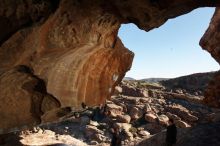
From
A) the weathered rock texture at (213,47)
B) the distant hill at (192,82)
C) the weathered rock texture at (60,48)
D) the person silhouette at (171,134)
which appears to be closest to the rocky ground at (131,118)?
the weathered rock texture at (213,47)

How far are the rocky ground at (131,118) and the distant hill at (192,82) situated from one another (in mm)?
2028

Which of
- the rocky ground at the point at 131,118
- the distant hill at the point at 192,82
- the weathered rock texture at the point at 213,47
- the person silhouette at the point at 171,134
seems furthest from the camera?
the distant hill at the point at 192,82

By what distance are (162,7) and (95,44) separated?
133 inches

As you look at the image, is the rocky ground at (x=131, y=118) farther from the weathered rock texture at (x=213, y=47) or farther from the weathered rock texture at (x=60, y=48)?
the weathered rock texture at (x=60, y=48)

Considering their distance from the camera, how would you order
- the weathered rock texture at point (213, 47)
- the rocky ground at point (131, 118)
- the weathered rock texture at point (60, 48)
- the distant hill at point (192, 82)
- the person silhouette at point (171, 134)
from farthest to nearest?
the distant hill at point (192, 82)
the rocky ground at point (131, 118)
the weathered rock texture at point (213, 47)
the person silhouette at point (171, 134)
the weathered rock texture at point (60, 48)

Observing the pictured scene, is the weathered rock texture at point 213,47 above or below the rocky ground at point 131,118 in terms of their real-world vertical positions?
above

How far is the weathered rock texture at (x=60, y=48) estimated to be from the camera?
1125cm

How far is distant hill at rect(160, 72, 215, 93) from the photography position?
53172 mm

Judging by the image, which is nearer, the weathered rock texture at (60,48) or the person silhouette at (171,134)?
the weathered rock texture at (60,48)

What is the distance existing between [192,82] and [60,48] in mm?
44873

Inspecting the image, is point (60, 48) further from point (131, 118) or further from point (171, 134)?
point (131, 118)

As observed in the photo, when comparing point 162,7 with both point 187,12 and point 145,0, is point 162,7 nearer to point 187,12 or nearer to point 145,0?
point 145,0

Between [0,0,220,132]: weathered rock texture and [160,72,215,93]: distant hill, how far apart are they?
39203 mm

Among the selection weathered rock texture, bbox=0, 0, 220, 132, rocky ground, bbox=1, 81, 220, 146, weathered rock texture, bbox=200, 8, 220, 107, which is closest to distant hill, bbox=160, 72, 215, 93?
rocky ground, bbox=1, 81, 220, 146
